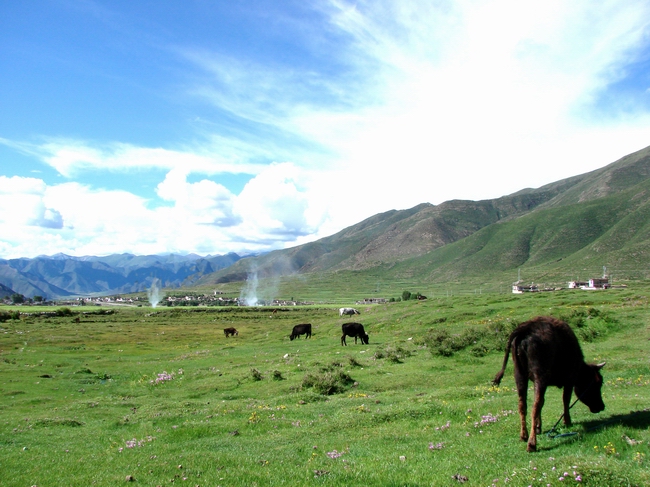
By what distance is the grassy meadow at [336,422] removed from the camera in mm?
8938

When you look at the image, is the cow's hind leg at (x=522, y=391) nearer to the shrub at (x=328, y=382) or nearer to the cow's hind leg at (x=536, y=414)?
the cow's hind leg at (x=536, y=414)

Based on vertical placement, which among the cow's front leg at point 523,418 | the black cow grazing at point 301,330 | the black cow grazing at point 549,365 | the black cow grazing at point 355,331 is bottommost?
the black cow grazing at point 301,330

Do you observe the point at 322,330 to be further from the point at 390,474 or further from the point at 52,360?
the point at 390,474

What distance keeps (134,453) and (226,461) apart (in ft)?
12.6

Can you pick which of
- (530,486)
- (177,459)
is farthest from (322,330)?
(530,486)

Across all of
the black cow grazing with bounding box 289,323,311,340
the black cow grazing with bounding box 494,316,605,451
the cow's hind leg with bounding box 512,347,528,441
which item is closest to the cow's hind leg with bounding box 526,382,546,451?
the black cow grazing with bounding box 494,316,605,451

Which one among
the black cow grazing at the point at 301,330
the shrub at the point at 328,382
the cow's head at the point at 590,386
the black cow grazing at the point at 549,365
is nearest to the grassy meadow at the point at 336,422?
the shrub at the point at 328,382

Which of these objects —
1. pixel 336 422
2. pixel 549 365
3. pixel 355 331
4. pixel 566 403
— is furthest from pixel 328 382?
pixel 355 331

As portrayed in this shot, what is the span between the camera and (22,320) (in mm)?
100125

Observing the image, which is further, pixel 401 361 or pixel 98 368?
pixel 98 368

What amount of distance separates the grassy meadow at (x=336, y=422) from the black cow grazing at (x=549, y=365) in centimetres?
73

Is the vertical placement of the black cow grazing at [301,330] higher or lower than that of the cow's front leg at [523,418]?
lower

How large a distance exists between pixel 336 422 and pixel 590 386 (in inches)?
306

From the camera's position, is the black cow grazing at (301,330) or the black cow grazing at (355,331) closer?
the black cow grazing at (355,331)
